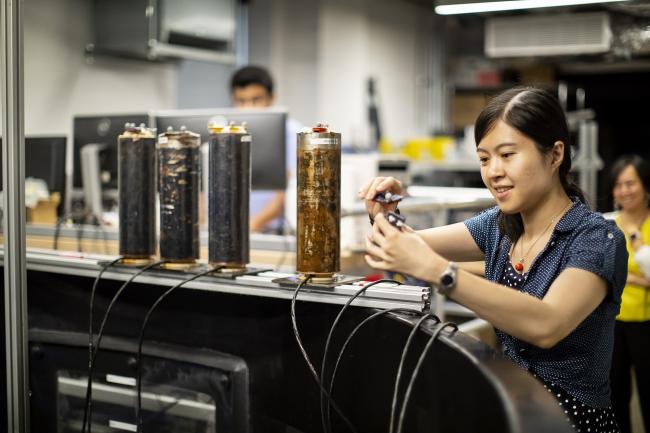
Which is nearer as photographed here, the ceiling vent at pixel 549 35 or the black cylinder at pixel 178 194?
the black cylinder at pixel 178 194

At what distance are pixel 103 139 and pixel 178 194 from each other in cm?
191

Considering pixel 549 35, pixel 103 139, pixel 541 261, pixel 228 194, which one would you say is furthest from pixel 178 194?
pixel 549 35

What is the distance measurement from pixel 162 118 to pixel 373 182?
2.04 meters

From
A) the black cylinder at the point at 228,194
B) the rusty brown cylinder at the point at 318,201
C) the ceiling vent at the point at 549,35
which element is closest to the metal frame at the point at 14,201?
the black cylinder at the point at 228,194

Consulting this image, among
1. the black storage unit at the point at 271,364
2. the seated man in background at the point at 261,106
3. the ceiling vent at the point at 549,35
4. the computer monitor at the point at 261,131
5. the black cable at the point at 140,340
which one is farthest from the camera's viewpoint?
the ceiling vent at the point at 549,35

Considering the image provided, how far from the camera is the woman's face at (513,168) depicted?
136cm

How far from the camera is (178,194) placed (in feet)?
5.52

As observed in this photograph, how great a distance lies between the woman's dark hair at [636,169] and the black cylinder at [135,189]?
235 centimetres

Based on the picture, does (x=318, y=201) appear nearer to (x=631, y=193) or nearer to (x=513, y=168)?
(x=513, y=168)

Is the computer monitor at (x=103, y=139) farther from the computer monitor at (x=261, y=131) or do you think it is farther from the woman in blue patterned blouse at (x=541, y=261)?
the woman in blue patterned blouse at (x=541, y=261)

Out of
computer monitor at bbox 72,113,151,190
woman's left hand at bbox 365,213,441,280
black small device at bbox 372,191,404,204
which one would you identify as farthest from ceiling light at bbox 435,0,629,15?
woman's left hand at bbox 365,213,441,280

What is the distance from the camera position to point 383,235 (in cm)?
122

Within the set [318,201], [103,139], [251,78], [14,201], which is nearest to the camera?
[318,201]

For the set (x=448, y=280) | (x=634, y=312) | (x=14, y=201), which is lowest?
(x=634, y=312)
